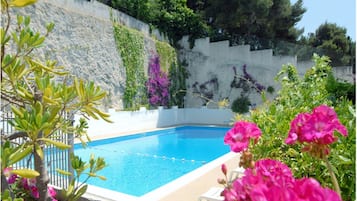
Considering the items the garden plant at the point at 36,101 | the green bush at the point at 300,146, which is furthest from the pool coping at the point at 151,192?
the green bush at the point at 300,146

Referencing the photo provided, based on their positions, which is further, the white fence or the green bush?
the white fence

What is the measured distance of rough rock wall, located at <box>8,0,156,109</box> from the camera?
400 inches

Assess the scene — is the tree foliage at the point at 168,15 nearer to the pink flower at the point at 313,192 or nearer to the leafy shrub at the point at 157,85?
the leafy shrub at the point at 157,85

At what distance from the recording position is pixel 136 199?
10.3ft

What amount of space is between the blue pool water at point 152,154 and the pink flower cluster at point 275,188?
5.13 m

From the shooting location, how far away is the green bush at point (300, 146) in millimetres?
1382

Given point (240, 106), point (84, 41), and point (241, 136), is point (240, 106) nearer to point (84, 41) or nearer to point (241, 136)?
point (84, 41)

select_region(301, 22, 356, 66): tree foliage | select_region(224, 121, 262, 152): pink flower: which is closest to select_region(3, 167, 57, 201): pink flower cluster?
select_region(224, 121, 262, 152): pink flower

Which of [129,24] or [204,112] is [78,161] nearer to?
[129,24]

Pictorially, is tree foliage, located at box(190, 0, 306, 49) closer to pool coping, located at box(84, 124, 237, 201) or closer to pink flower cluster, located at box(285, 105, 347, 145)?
pool coping, located at box(84, 124, 237, 201)

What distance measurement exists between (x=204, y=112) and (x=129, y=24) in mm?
5973

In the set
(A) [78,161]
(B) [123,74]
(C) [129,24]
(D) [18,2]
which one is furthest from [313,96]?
(C) [129,24]

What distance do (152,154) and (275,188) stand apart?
8.82m

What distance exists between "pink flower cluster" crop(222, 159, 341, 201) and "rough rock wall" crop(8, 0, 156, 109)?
33.5ft
